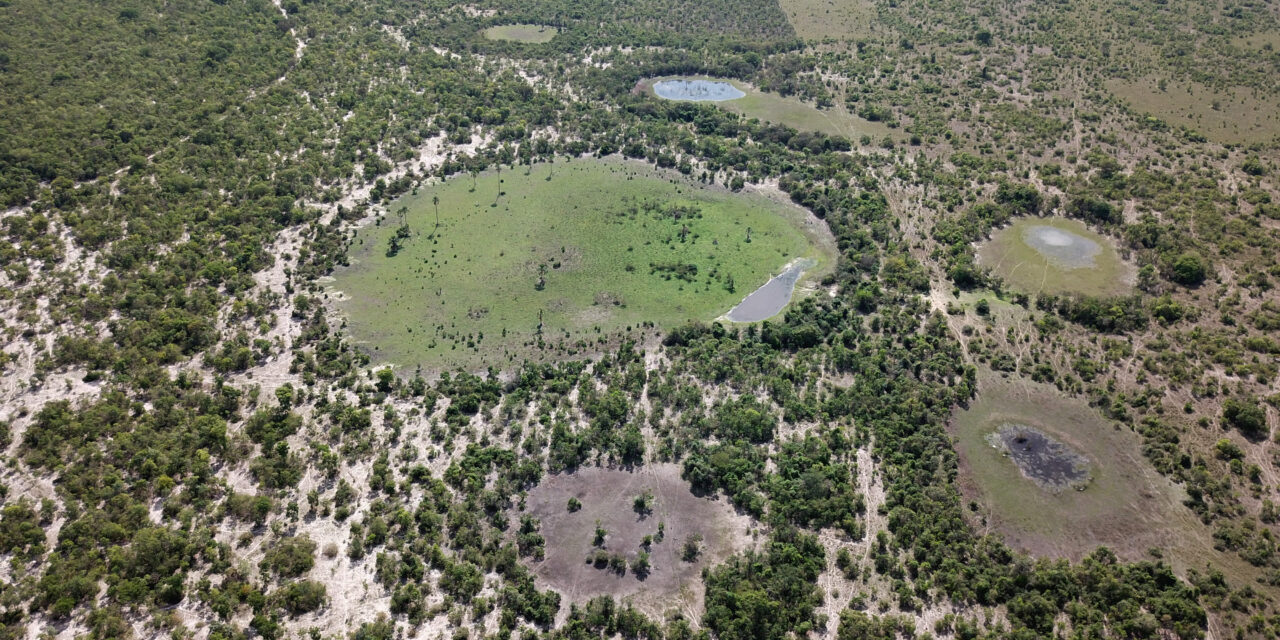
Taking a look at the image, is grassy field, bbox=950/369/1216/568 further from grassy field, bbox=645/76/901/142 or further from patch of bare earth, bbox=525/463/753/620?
grassy field, bbox=645/76/901/142

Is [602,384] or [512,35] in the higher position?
[512,35]

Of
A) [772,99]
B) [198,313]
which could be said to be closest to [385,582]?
[198,313]

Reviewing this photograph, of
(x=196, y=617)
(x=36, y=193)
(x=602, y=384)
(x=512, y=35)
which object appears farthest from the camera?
(x=512, y=35)

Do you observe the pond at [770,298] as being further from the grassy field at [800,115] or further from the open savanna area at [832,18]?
the open savanna area at [832,18]

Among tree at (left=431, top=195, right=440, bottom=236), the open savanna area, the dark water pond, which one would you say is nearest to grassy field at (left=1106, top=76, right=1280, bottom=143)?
the open savanna area

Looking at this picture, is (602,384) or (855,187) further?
(855,187)

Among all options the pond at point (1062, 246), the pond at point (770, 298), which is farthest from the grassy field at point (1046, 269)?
the pond at point (770, 298)

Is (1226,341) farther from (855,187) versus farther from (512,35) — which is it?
(512,35)

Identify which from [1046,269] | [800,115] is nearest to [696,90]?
[800,115]
